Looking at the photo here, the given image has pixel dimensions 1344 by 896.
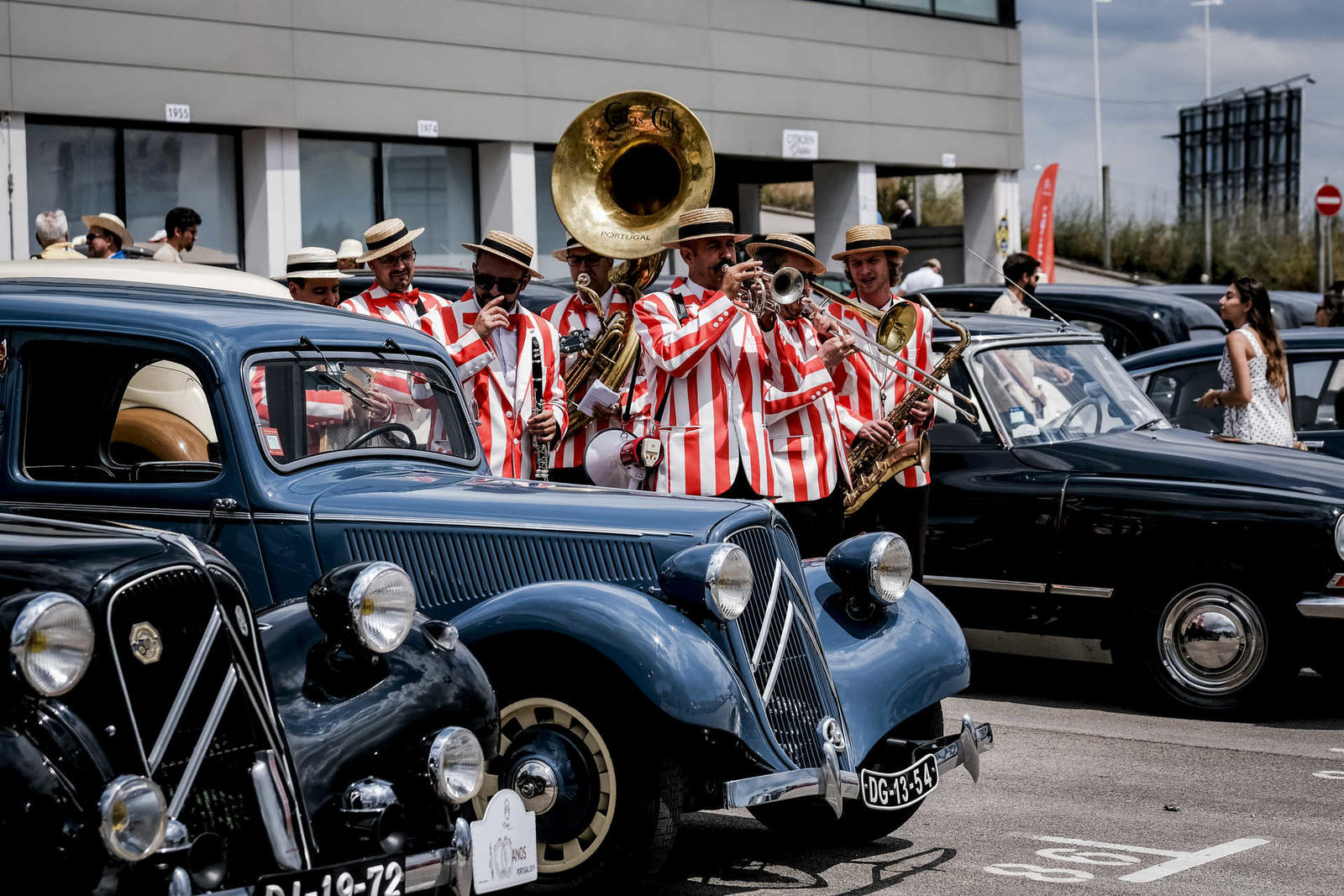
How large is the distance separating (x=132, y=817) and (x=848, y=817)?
3.08 metres

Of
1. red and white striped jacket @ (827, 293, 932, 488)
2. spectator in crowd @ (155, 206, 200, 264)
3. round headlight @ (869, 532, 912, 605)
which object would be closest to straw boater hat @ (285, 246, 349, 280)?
red and white striped jacket @ (827, 293, 932, 488)

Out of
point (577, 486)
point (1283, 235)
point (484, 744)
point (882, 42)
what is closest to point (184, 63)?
point (882, 42)

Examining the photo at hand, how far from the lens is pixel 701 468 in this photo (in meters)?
6.94

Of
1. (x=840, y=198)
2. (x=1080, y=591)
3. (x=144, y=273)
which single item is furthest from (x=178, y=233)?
(x=840, y=198)

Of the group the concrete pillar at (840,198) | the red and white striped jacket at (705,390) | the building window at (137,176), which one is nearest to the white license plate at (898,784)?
the red and white striped jacket at (705,390)

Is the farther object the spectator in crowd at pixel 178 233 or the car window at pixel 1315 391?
the spectator in crowd at pixel 178 233

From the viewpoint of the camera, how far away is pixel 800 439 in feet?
23.8

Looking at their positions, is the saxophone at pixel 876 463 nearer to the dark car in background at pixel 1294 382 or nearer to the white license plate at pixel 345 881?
the dark car in background at pixel 1294 382

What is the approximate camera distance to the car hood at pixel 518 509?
5.25 metres

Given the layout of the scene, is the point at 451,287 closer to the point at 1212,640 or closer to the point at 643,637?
the point at 1212,640

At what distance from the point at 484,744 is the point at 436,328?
10.6 ft

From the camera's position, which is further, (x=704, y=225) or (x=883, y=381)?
(x=883, y=381)

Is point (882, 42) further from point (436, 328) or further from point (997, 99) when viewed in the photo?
point (436, 328)

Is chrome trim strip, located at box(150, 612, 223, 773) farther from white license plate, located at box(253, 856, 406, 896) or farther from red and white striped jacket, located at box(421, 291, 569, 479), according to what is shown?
red and white striped jacket, located at box(421, 291, 569, 479)
